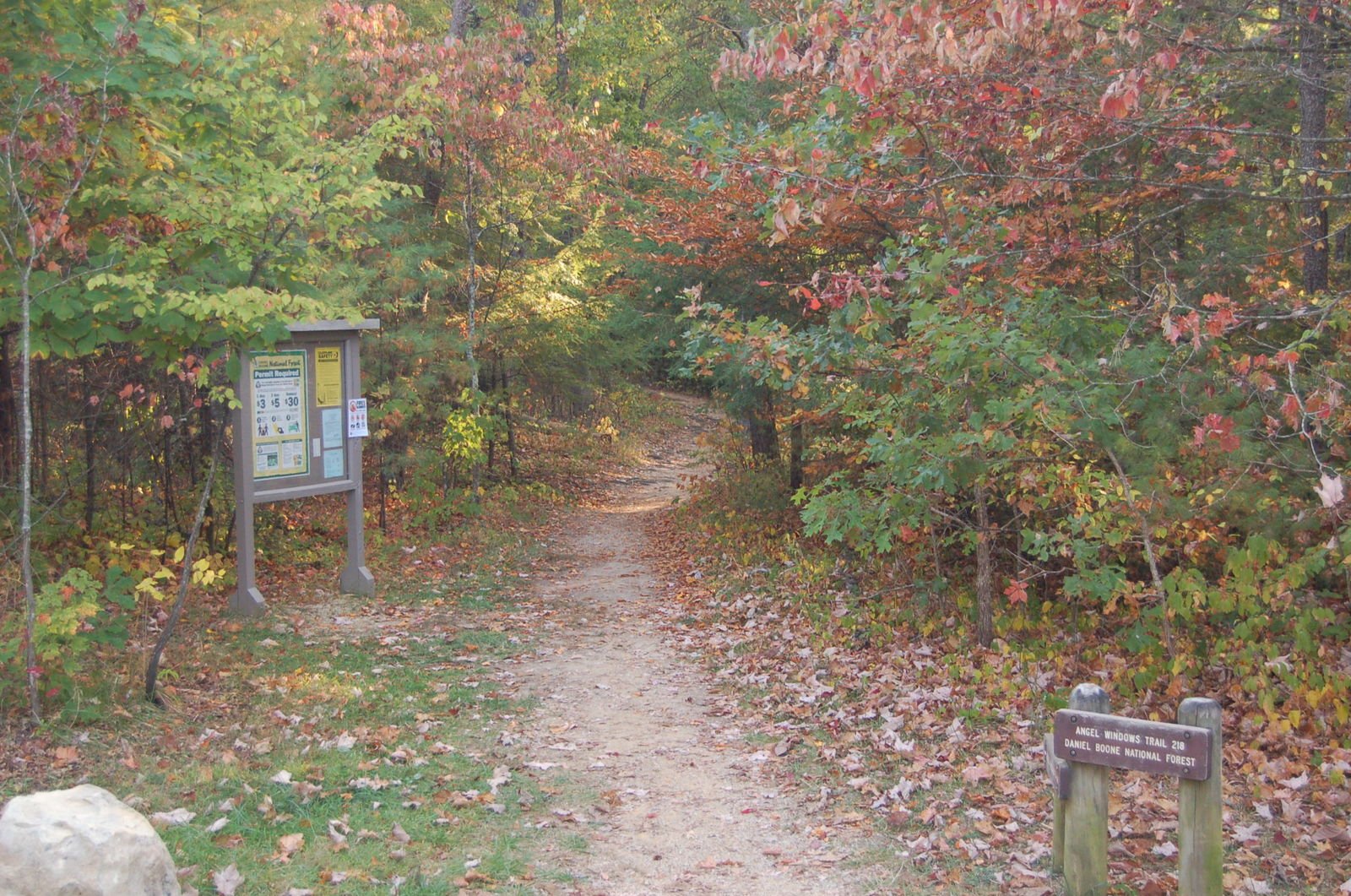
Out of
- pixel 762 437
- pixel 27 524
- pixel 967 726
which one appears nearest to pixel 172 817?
pixel 27 524

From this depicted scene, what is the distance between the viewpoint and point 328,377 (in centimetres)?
1102

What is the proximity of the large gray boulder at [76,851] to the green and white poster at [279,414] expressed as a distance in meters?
6.45

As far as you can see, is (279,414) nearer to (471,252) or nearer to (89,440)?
(89,440)

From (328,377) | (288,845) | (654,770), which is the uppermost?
(328,377)

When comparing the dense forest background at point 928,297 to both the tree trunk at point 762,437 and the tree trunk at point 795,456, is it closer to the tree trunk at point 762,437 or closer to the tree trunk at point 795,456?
the tree trunk at point 795,456

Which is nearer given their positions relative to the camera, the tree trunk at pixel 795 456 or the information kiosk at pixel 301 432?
the information kiosk at pixel 301 432

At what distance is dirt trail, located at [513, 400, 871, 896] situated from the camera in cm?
517

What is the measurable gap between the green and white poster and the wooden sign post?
26.3ft

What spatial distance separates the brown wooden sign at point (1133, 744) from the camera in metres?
4.29

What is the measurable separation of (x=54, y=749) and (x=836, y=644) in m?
5.92

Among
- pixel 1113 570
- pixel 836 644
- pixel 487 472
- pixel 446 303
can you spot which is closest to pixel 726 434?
pixel 487 472

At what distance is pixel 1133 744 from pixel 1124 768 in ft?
0.35

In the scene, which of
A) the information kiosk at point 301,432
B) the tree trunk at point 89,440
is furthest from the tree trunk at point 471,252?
the tree trunk at point 89,440

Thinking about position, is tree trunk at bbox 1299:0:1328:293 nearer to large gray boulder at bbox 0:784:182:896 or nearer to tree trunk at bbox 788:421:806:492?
tree trunk at bbox 788:421:806:492
